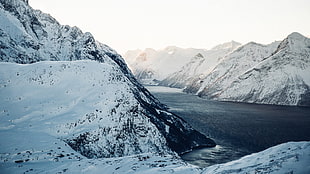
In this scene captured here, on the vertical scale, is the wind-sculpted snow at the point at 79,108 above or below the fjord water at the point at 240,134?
above

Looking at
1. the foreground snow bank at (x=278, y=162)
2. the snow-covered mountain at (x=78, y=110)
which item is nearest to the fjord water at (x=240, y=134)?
the snow-covered mountain at (x=78, y=110)

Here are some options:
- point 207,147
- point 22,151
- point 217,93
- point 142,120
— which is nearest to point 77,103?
point 142,120

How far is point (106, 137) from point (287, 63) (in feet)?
616

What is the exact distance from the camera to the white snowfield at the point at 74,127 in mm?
19400

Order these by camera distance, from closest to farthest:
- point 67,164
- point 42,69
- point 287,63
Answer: point 67,164, point 42,69, point 287,63

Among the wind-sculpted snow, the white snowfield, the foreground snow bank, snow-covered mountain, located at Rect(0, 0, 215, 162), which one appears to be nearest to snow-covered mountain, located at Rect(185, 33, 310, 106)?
snow-covered mountain, located at Rect(0, 0, 215, 162)

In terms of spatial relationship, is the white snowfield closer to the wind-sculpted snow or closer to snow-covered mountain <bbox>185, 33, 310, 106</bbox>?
the wind-sculpted snow

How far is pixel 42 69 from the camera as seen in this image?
41.8 m

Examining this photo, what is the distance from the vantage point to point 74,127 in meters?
32.0

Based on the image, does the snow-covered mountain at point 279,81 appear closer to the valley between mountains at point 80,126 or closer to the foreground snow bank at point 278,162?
the valley between mountains at point 80,126

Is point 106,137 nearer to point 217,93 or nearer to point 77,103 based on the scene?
point 77,103

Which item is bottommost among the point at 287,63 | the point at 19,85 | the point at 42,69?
the point at 19,85

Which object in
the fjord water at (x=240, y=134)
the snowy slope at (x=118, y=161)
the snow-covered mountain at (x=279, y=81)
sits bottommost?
the fjord water at (x=240, y=134)

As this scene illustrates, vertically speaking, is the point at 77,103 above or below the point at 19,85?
below
